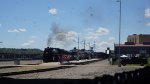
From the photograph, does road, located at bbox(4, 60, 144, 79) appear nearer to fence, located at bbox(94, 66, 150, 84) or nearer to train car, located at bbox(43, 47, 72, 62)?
fence, located at bbox(94, 66, 150, 84)

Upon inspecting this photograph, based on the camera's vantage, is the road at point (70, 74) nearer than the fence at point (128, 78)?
No

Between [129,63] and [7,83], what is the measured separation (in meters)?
44.3

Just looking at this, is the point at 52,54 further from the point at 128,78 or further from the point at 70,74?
the point at 128,78

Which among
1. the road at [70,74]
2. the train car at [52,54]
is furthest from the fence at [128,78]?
the train car at [52,54]

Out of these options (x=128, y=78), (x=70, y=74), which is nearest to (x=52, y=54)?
(x=70, y=74)

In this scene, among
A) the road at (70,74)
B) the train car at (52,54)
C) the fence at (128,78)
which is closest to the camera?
the fence at (128,78)

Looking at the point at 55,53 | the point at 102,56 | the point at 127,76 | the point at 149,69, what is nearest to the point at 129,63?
the point at 55,53

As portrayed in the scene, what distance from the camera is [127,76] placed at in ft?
61.9

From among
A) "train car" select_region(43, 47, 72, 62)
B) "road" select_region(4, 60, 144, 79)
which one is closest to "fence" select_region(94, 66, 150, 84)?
"road" select_region(4, 60, 144, 79)

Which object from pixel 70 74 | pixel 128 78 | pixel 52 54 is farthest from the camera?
pixel 52 54

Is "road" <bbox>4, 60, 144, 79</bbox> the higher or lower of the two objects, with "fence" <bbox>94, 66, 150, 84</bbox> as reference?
lower

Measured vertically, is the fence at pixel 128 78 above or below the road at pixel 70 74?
above

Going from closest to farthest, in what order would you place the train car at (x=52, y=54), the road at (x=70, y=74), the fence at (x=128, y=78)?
the fence at (x=128, y=78)
the road at (x=70, y=74)
the train car at (x=52, y=54)

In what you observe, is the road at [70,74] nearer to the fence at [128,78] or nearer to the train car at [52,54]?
the fence at [128,78]
